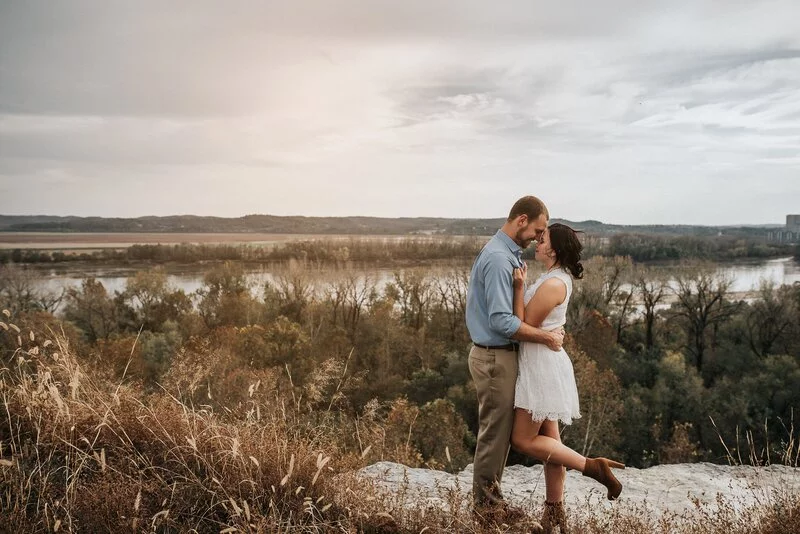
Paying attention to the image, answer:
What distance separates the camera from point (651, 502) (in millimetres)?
5062

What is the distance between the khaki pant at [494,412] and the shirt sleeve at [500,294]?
239mm

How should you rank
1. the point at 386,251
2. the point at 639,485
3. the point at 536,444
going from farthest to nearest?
the point at 386,251 → the point at 639,485 → the point at 536,444

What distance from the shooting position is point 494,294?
3.90 metres

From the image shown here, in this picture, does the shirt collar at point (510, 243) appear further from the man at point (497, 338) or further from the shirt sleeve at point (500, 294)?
the shirt sleeve at point (500, 294)

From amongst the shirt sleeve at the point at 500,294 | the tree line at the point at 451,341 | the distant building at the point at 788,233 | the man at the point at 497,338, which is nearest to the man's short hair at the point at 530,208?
the man at the point at 497,338

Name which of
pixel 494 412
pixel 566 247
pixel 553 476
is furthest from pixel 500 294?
pixel 553 476

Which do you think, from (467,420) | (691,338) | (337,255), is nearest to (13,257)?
(337,255)

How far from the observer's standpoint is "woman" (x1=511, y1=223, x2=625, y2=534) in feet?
12.7

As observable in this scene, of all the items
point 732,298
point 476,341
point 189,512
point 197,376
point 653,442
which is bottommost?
point 653,442

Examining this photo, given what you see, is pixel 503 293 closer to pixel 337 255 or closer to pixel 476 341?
pixel 476 341

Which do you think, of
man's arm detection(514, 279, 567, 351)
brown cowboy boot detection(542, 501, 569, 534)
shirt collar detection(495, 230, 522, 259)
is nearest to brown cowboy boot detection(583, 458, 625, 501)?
brown cowboy boot detection(542, 501, 569, 534)

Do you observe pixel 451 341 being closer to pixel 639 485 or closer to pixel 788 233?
pixel 639 485

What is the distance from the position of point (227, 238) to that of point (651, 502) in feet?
283

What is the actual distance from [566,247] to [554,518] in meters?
1.73
